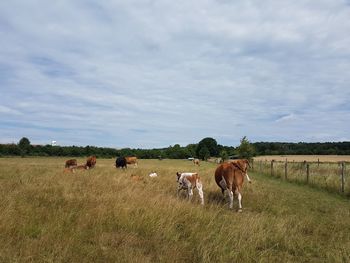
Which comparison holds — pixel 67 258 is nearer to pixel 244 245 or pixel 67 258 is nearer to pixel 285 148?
pixel 244 245

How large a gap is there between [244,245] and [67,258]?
10.2 ft

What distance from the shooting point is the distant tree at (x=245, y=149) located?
55781 mm

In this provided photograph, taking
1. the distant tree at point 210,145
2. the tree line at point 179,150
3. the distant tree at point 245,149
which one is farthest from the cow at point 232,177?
the distant tree at point 210,145

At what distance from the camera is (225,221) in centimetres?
891

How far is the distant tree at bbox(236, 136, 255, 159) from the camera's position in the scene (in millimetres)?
55781

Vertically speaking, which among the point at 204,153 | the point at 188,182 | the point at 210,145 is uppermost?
the point at 210,145

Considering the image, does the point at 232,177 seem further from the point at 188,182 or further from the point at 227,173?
the point at 188,182

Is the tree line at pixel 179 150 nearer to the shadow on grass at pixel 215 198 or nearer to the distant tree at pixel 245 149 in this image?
the distant tree at pixel 245 149

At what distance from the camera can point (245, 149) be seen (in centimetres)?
5625

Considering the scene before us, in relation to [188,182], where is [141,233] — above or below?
below

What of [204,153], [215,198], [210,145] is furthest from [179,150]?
[215,198]

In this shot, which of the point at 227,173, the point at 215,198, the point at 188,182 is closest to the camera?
the point at 188,182

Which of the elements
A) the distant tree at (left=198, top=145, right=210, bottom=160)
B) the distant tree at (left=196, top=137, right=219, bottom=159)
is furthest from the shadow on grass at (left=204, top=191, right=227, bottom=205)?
the distant tree at (left=196, top=137, right=219, bottom=159)

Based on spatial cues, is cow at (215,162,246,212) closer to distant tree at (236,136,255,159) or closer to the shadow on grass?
the shadow on grass
